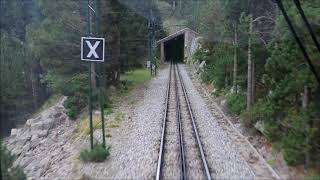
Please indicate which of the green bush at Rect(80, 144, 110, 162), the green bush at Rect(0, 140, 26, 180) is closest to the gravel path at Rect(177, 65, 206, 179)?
the green bush at Rect(80, 144, 110, 162)

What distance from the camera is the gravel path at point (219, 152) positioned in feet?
42.5

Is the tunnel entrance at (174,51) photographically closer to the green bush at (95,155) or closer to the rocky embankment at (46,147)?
the rocky embankment at (46,147)

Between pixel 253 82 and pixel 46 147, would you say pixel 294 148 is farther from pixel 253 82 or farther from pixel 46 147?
pixel 46 147

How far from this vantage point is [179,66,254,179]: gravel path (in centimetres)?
1295

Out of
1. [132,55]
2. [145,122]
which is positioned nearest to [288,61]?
[145,122]

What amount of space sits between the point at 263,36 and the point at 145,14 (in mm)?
26729

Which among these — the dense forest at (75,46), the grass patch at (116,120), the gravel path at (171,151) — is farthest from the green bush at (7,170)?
the dense forest at (75,46)

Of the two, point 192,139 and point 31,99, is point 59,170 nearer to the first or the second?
point 192,139

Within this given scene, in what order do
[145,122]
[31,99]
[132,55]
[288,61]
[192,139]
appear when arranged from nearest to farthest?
[288,61], [192,139], [145,122], [132,55], [31,99]

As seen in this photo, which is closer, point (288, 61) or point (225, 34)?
point (288, 61)

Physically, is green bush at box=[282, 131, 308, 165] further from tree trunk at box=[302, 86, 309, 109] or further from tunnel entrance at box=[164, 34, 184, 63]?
tunnel entrance at box=[164, 34, 184, 63]

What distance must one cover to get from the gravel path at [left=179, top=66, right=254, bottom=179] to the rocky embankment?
449 cm

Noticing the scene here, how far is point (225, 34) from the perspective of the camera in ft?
85.4

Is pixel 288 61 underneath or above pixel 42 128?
above
